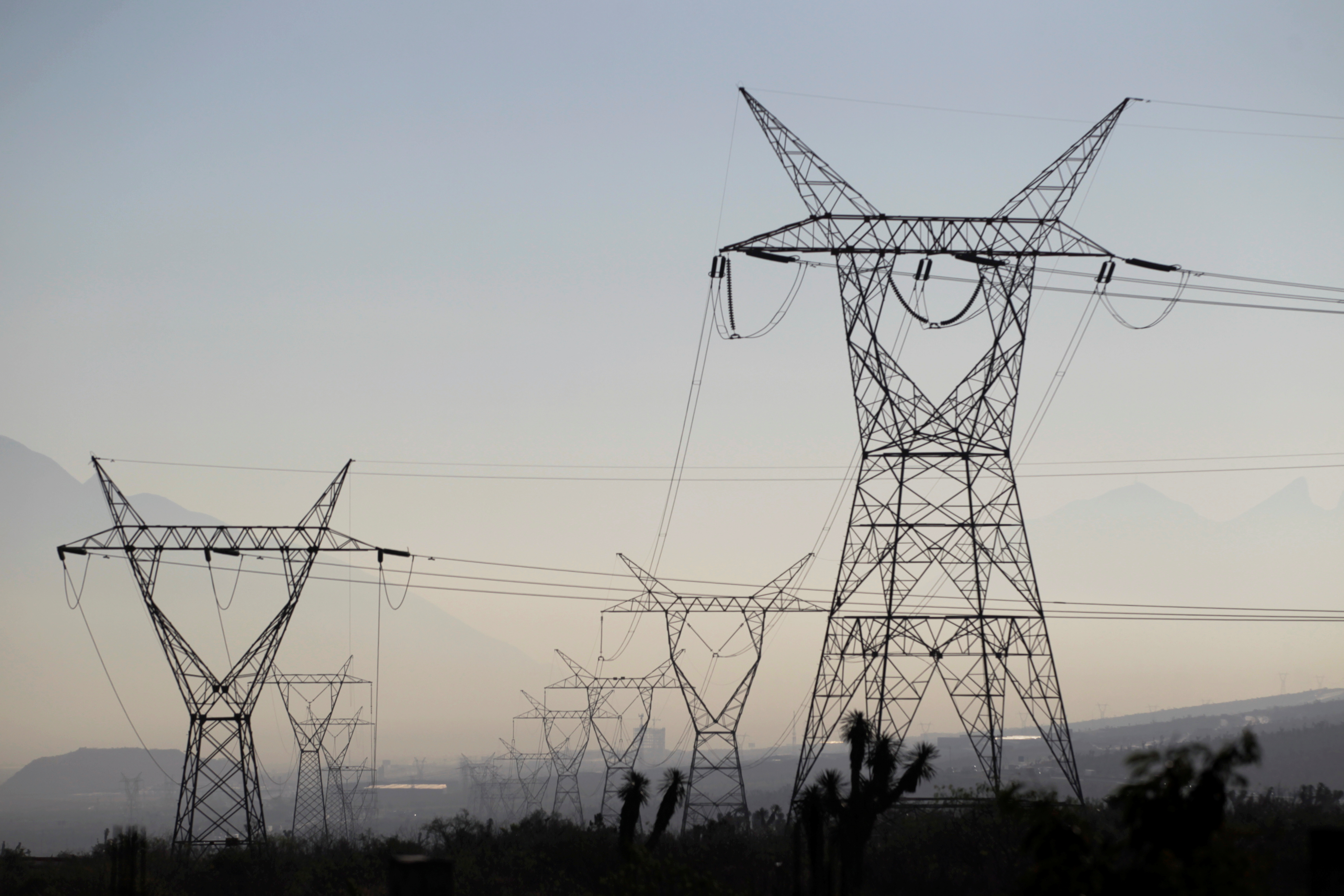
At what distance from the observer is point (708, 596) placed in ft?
213

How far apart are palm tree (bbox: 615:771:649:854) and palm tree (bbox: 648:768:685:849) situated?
0.84 metres

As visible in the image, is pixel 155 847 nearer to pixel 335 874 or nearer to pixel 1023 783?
pixel 335 874

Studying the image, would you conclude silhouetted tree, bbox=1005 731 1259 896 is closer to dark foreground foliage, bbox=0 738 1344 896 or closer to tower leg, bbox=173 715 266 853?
dark foreground foliage, bbox=0 738 1344 896

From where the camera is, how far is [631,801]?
169 ft

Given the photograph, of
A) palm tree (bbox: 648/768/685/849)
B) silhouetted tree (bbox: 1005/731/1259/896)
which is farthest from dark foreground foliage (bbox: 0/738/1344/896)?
palm tree (bbox: 648/768/685/849)

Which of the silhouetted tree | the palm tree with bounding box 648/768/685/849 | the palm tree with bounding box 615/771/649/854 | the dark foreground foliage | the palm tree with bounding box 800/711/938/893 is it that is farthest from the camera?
the palm tree with bounding box 615/771/649/854

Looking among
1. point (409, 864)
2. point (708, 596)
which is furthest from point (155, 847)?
point (409, 864)

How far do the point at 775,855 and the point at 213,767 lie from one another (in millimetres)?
25914

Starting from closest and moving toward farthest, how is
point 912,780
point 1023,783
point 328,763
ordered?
1. point 1023,783
2. point 912,780
3. point 328,763

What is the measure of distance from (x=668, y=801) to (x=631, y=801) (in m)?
1.57

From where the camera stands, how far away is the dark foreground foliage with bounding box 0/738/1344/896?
17.4m

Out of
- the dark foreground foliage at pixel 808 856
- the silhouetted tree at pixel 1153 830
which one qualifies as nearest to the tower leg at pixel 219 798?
the dark foreground foliage at pixel 808 856

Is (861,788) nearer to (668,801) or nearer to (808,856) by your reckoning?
(808,856)

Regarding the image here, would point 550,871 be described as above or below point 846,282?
below
